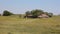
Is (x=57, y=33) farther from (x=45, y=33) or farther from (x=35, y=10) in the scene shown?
(x=35, y=10)

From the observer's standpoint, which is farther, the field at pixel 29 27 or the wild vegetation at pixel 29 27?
the wild vegetation at pixel 29 27

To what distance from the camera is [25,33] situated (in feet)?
78.0

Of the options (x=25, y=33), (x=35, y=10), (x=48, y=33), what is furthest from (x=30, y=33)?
(x=35, y=10)

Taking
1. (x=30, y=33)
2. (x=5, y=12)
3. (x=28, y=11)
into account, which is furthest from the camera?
(x=28, y=11)

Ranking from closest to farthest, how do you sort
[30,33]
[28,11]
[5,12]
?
1. [30,33]
2. [5,12]
3. [28,11]

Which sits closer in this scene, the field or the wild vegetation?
the field

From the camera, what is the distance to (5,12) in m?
79.7

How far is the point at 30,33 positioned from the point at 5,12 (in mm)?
57130

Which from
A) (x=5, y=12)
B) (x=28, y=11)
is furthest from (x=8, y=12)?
(x=28, y=11)

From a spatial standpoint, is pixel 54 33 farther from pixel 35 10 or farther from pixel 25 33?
pixel 35 10

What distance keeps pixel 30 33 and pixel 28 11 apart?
203ft

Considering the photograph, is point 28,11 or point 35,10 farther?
point 28,11

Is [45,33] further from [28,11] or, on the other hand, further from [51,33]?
[28,11]

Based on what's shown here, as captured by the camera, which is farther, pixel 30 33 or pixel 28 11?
pixel 28 11
